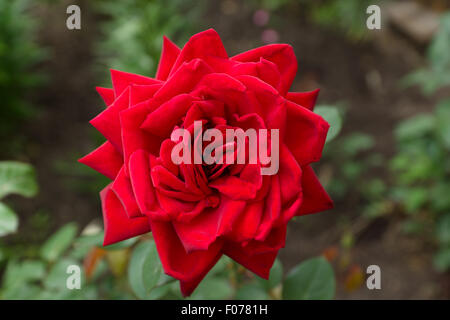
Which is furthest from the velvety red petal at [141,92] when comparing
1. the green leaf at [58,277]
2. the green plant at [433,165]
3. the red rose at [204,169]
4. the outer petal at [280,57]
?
the green plant at [433,165]

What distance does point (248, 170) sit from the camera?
1.45 feet

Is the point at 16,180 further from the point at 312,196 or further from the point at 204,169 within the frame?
the point at 312,196

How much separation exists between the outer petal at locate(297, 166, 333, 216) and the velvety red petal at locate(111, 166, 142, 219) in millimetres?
197

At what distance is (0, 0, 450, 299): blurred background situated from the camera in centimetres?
147

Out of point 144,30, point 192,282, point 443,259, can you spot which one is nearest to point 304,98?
point 192,282

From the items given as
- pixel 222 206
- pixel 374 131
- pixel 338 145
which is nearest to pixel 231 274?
pixel 222 206

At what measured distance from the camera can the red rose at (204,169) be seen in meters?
0.43

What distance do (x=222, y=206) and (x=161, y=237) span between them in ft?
0.25

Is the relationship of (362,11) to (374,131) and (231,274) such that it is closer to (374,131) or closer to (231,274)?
(374,131)

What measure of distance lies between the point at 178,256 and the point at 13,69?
5.55 ft

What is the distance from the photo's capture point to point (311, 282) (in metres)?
0.68

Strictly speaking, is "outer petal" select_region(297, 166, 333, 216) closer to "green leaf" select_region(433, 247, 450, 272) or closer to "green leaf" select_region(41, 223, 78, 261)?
"green leaf" select_region(41, 223, 78, 261)

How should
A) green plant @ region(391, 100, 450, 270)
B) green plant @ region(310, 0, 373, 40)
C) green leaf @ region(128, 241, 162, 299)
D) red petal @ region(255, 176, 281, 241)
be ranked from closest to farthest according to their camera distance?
red petal @ region(255, 176, 281, 241) → green leaf @ region(128, 241, 162, 299) → green plant @ region(391, 100, 450, 270) → green plant @ region(310, 0, 373, 40)

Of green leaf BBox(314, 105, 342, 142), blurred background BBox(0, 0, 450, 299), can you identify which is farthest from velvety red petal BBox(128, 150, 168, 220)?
blurred background BBox(0, 0, 450, 299)
